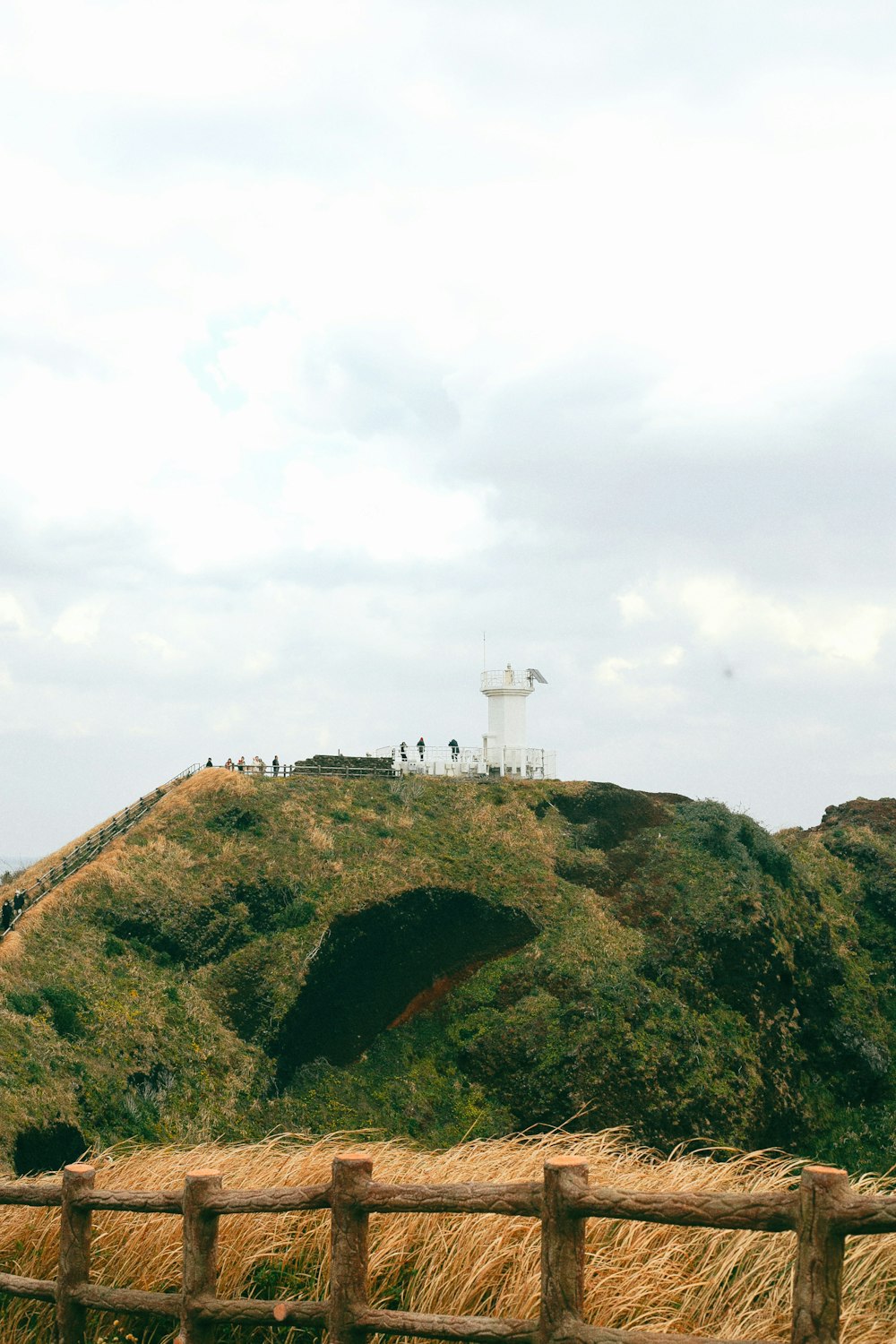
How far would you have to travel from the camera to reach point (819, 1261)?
204 inches

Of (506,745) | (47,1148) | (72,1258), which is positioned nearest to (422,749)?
(506,745)

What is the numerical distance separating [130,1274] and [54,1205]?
2.99ft

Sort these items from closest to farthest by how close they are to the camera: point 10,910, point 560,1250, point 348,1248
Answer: point 560,1250
point 348,1248
point 10,910

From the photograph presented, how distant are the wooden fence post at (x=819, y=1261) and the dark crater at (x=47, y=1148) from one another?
22.1m

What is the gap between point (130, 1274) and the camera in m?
8.03

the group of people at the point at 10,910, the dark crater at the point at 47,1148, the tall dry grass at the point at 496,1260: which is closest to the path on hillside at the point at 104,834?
the group of people at the point at 10,910

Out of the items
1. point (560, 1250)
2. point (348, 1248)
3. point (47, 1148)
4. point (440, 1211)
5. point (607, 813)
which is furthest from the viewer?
point (607, 813)

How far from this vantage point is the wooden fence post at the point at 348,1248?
20.5ft

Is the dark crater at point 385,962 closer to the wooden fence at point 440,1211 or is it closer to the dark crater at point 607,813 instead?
the dark crater at point 607,813

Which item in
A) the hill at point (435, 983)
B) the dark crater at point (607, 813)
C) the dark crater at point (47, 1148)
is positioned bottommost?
the dark crater at point (47, 1148)

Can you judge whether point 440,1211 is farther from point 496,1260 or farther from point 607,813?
point 607,813

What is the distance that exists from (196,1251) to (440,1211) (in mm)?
1702

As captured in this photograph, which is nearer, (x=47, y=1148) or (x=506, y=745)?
(x=47, y=1148)

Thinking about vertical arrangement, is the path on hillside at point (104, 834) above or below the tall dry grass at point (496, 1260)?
above
